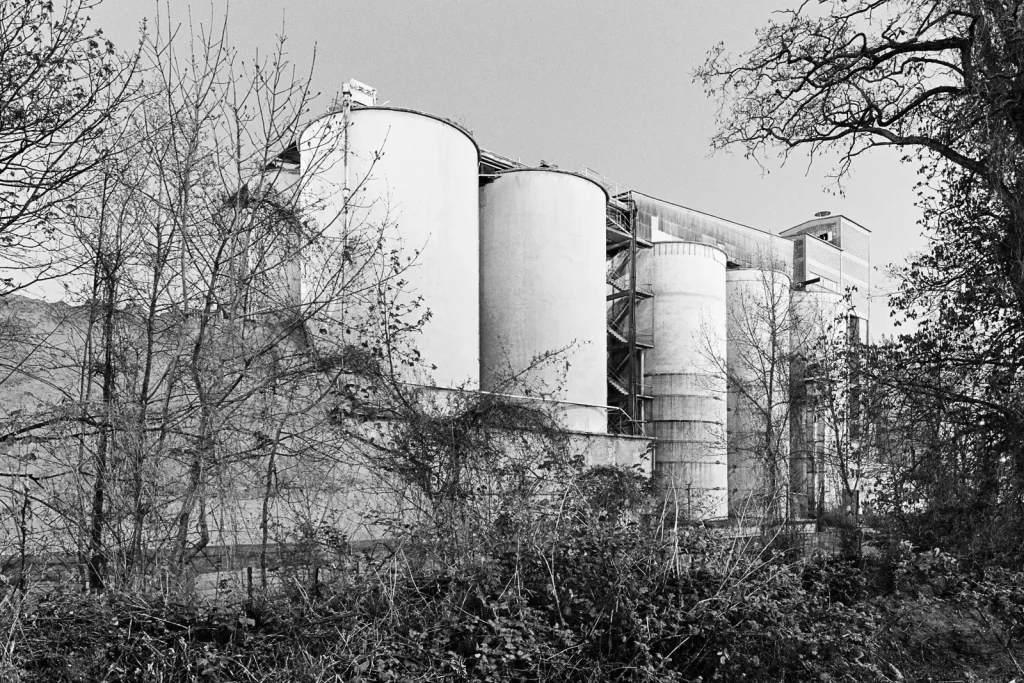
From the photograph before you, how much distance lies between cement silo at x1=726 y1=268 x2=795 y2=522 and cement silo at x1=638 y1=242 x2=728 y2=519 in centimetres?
82

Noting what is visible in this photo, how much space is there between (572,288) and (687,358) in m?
8.28

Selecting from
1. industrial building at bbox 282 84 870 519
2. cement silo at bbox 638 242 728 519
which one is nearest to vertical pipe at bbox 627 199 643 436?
industrial building at bbox 282 84 870 519

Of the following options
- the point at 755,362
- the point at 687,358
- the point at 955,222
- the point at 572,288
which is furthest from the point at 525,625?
the point at 755,362

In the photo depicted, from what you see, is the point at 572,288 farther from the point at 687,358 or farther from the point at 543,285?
the point at 687,358

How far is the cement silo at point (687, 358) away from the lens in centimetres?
2939

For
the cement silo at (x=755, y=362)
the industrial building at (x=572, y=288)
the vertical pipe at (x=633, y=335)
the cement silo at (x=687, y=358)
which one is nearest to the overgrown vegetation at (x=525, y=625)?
the industrial building at (x=572, y=288)

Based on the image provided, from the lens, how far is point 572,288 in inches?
934

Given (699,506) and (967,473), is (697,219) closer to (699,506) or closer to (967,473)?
(967,473)

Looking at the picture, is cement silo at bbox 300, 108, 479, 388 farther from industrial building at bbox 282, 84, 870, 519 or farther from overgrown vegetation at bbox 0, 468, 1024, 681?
overgrown vegetation at bbox 0, 468, 1024, 681

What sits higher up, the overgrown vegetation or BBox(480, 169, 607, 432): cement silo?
BBox(480, 169, 607, 432): cement silo

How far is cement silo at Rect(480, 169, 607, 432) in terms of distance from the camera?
75.0 feet

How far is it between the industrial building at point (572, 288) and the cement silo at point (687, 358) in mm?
51

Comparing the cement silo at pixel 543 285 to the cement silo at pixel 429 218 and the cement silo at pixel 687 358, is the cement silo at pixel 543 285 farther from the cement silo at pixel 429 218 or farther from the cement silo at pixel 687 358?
the cement silo at pixel 687 358

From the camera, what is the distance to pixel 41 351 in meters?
7.81
